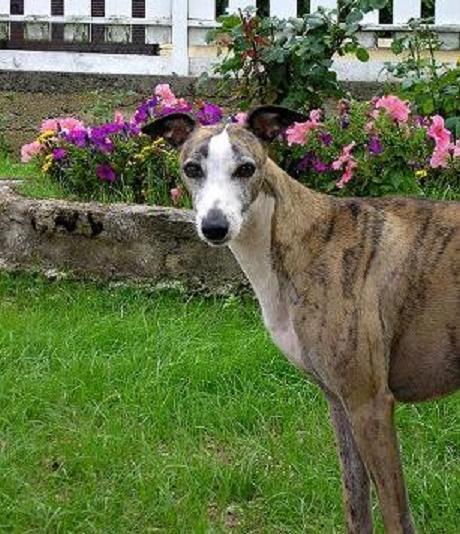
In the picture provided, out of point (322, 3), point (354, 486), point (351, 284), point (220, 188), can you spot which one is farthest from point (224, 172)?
point (322, 3)

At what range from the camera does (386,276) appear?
11.5 feet

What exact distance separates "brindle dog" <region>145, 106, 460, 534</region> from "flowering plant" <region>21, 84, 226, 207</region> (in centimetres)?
242

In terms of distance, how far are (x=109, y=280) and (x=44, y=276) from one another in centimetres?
32

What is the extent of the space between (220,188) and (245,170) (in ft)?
0.31

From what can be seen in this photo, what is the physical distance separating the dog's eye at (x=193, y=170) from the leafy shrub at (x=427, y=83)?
270 centimetres

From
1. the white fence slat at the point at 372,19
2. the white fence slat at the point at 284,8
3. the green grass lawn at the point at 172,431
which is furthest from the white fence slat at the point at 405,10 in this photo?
the green grass lawn at the point at 172,431

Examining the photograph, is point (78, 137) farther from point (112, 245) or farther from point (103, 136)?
point (112, 245)

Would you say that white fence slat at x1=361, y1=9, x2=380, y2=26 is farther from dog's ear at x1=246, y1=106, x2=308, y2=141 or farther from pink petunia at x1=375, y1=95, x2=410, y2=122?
dog's ear at x1=246, y1=106, x2=308, y2=141

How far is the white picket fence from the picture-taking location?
24.4 ft

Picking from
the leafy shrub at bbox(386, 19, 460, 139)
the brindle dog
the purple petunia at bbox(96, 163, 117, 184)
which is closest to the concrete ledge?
the purple petunia at bbox(96, 163, 117, 184)

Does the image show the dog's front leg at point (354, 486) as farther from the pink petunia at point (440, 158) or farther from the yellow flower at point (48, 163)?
the yellow flower at point (48, 163)

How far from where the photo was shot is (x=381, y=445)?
3.39 m

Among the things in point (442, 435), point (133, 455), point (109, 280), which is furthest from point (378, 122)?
point (133, 455)

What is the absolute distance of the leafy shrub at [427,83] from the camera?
6098mm
